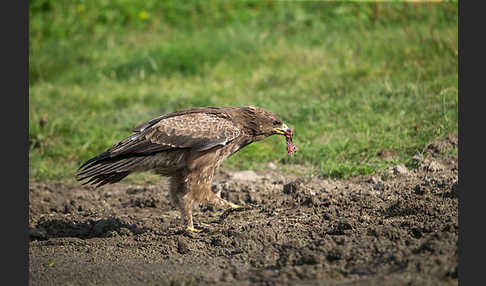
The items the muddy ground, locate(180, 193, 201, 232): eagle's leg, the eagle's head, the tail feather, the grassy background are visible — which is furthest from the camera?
the grassy background

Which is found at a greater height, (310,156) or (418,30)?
(418,30)

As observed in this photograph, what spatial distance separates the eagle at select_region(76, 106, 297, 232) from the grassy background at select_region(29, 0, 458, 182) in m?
1.48

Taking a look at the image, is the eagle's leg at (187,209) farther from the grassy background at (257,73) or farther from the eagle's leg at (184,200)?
the grassy background at (257,73)

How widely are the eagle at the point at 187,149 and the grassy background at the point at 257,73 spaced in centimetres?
148

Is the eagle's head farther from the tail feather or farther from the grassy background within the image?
the grassy background

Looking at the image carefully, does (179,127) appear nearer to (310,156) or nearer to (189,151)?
(189,151)

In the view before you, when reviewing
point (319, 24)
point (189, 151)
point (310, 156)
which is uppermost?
point (319, 24)

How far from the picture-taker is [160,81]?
35.6 feet

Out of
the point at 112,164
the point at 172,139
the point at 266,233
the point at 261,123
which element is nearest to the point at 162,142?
the point at 172,139

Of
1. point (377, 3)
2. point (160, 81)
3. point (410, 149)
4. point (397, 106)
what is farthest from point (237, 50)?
point (410, 149)

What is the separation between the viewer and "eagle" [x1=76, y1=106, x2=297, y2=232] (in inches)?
223

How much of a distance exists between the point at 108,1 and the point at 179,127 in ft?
31.0

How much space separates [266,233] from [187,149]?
3.80 feet

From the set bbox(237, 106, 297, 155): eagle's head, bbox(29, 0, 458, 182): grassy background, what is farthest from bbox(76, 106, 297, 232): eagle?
bbox(29, 0, 458, 182): grassy background
